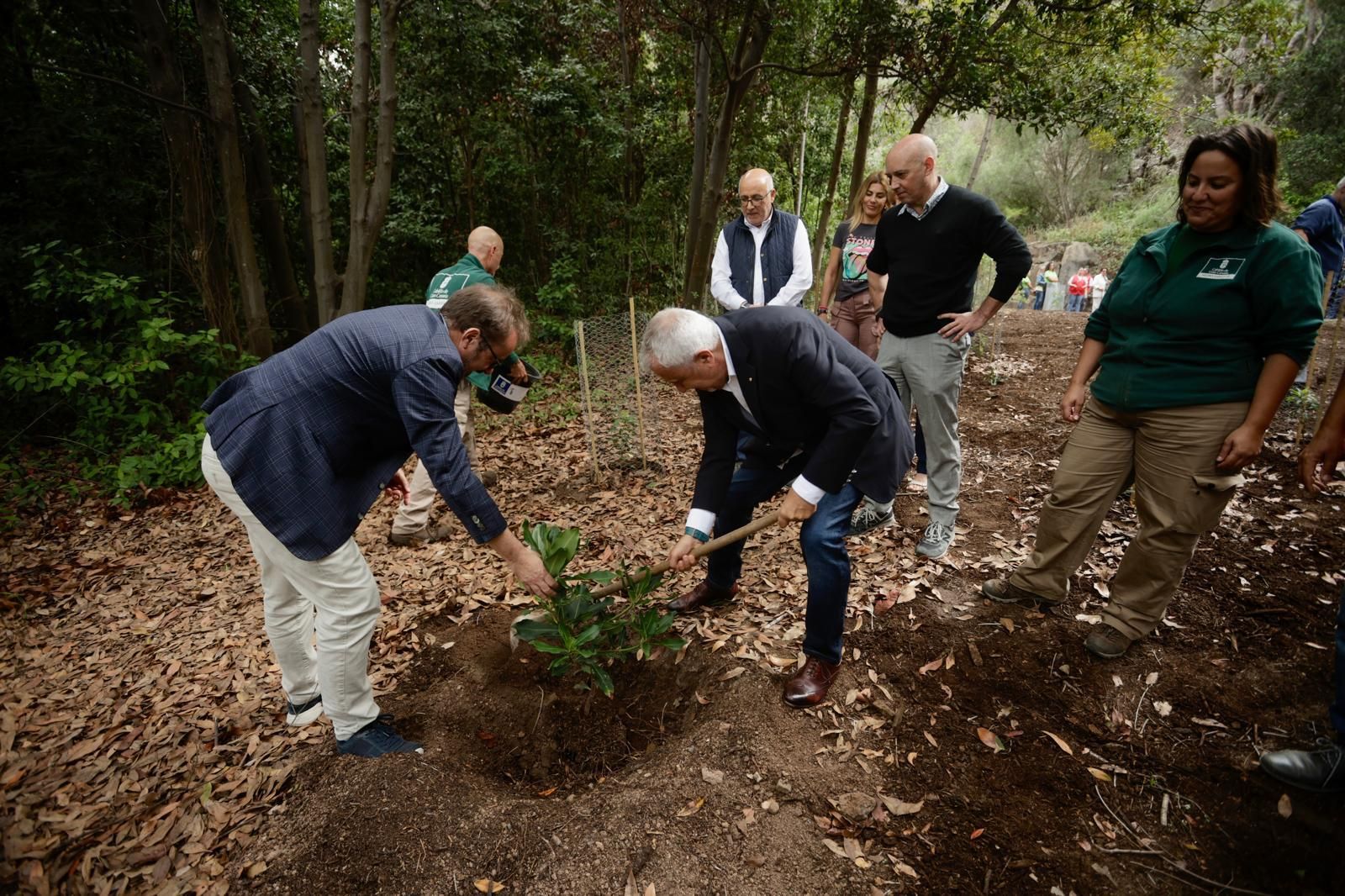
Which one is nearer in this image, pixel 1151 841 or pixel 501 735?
pixel 1151 841

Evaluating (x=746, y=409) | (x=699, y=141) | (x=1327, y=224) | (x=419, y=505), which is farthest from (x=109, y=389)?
(x=1327, y=224)

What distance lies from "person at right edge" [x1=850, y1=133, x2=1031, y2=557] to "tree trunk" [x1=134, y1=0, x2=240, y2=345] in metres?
6.05

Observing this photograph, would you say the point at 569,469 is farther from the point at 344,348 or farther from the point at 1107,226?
the point at 1107,226

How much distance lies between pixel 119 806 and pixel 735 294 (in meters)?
4.20

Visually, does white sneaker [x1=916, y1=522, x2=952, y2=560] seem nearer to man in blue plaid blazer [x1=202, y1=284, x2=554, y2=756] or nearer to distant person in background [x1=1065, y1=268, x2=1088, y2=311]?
man in blue plaid blazer [x1=202, y1=284, x2=554, y2=756]

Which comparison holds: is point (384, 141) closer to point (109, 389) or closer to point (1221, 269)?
point (109, 389)

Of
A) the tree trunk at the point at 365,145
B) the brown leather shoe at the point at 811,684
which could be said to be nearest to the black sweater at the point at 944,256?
the brown leather shoe at the point at 811,684

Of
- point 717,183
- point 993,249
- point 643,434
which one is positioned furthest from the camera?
point 717,183

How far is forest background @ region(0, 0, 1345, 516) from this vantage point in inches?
212

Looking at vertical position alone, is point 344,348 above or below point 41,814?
above

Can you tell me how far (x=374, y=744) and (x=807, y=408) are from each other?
2.18m

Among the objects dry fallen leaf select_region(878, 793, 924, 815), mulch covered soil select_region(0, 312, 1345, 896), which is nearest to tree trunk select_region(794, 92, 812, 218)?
mulch covered soil select_region(0, 312, 1345, 896)

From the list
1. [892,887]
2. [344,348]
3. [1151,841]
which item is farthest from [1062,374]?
[344,348]

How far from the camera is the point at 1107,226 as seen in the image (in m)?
23.5
